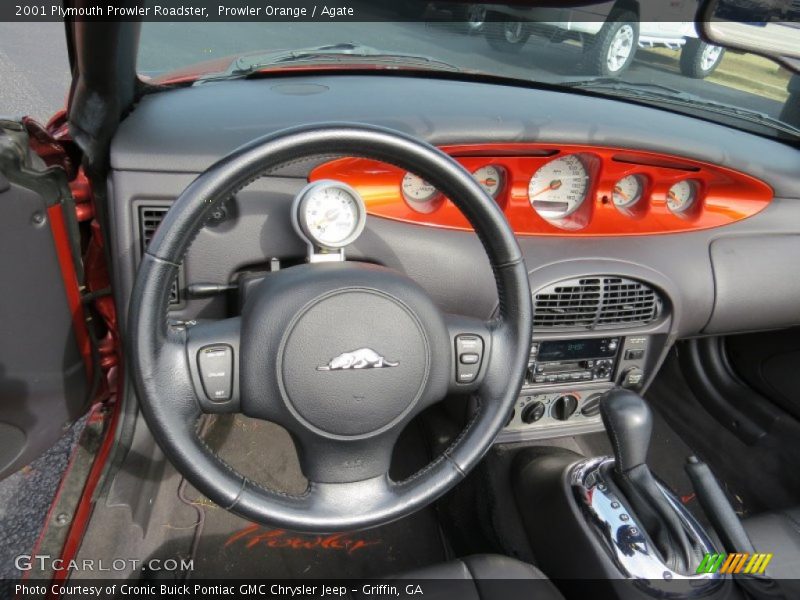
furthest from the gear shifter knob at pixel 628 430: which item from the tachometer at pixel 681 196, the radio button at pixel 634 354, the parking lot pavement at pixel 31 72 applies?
the parking lot pavement at pixel 31 72

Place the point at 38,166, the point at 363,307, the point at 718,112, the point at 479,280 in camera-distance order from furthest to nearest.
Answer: the point at 718,112 → the point at 479,280 → the point at 38,166 → the point at 363,307

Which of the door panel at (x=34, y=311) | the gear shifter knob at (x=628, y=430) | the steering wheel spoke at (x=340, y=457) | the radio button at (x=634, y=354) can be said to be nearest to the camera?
the steering wheel spoke at (x=340, y=457)

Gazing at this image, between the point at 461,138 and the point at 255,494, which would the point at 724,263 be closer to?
the point at 461,138

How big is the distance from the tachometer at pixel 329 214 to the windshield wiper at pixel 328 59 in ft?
2.42

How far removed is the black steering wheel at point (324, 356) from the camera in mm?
1052

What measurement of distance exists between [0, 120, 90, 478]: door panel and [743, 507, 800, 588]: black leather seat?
1767mm

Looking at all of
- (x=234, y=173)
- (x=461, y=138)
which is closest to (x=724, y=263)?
(x=461, y=138)

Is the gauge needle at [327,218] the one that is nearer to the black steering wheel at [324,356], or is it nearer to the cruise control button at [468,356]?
the black steering wheel at [324,356]

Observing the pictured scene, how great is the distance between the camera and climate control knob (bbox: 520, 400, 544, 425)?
→ 1948mm

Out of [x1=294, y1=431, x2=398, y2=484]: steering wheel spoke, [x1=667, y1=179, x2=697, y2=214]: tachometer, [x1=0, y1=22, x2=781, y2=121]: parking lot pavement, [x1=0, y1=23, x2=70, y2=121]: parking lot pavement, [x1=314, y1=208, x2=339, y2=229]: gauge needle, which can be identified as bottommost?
[x1=0, y1=23, x2=70, y2=121]: parking lot pavement

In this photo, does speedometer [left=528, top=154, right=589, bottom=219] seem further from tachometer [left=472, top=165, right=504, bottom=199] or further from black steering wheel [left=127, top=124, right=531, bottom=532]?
black steering wheel [left=127, top=124, right=531, bottom=532]

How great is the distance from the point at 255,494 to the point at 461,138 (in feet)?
3.10

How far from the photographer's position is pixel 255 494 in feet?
3.64

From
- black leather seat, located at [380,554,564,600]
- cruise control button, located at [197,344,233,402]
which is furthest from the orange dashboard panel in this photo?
black leather seat, located at [380,554,564,600]
